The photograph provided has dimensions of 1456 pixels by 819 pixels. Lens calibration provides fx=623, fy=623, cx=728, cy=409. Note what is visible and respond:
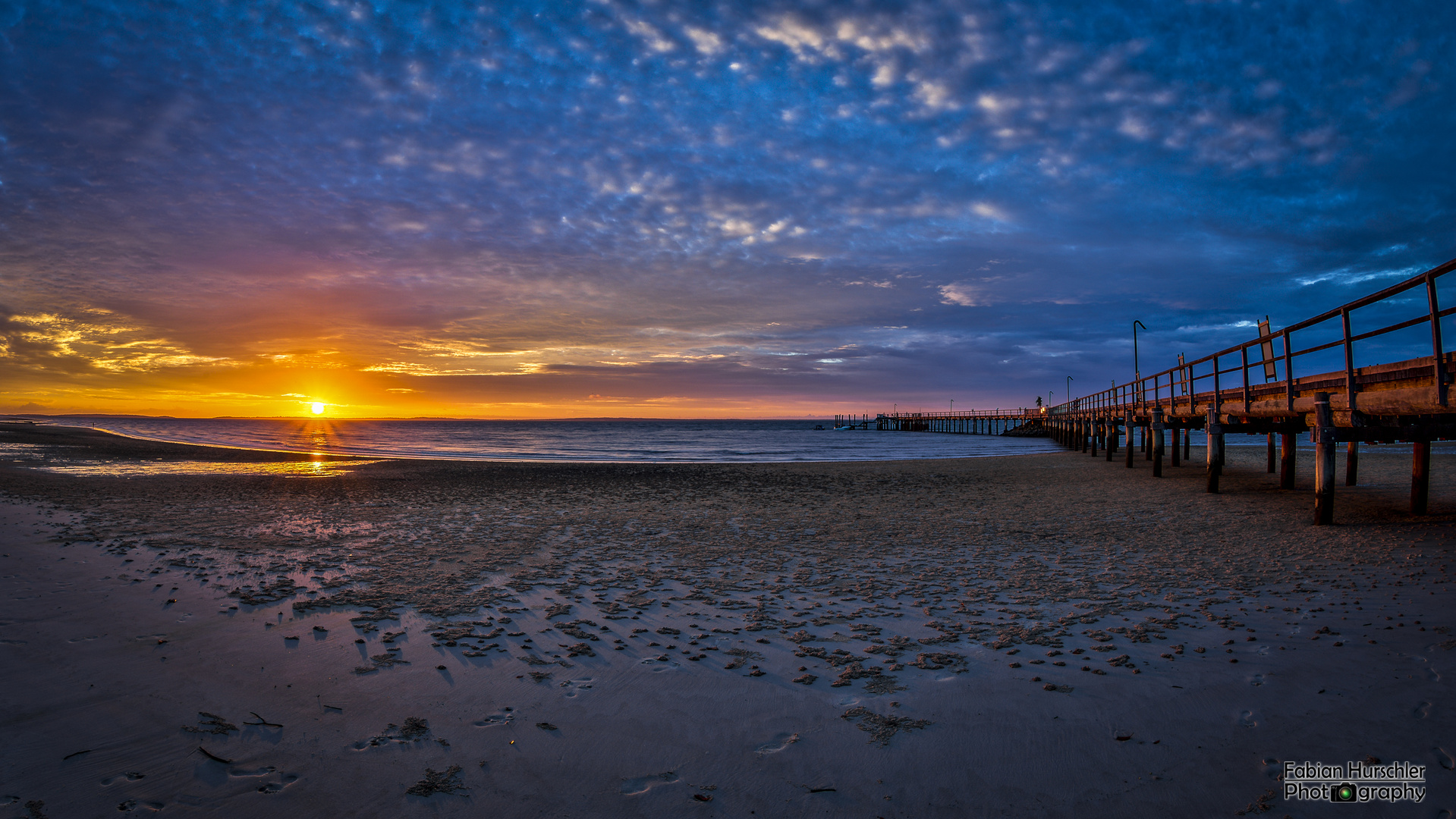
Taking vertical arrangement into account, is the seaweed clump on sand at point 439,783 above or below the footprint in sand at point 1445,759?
below


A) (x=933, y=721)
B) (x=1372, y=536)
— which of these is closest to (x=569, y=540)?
(x=933, y=721)

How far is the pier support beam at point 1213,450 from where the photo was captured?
13258 millimetres

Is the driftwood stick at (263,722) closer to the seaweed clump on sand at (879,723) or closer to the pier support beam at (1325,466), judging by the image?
the seaweed clump on sand at (879,723)

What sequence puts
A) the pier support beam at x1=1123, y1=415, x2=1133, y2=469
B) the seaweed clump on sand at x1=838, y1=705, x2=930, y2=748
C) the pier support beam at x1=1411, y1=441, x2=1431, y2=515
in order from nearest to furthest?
the seaweed clump on sand at x1=838, y1=705, x2=930, y2=748 < the pier support beam at x1=1411, y1=441, x2=1431, y2=515 < the pier support beam at x1=1123, y1=415, x2=1133, y2=469

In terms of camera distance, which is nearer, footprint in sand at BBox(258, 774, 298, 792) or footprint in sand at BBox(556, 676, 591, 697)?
footprint in sand at BBox(258, 774, 298, 792)

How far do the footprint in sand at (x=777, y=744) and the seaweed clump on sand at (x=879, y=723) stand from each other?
371 mm

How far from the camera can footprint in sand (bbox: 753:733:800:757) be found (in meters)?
3.38

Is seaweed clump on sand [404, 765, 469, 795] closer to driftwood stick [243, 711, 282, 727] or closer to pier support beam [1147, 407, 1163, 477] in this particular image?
driftwood stick [243, 711, 282, 727]

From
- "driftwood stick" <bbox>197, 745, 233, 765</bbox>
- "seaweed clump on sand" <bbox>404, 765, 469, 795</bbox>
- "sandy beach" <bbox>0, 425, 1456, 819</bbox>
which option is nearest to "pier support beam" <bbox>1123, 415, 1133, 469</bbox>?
"sandy beach" <bbox>0, 425, 1456, 819</bbox>

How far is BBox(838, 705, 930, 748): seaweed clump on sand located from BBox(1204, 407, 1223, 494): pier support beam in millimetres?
13323

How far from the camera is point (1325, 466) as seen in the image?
9.33 m

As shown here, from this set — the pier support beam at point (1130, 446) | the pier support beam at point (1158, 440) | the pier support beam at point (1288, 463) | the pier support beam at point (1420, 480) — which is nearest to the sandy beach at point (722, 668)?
the pier support beam at point (1420, 480)

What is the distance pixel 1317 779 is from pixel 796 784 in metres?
2.56

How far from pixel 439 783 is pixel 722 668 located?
1951mm
